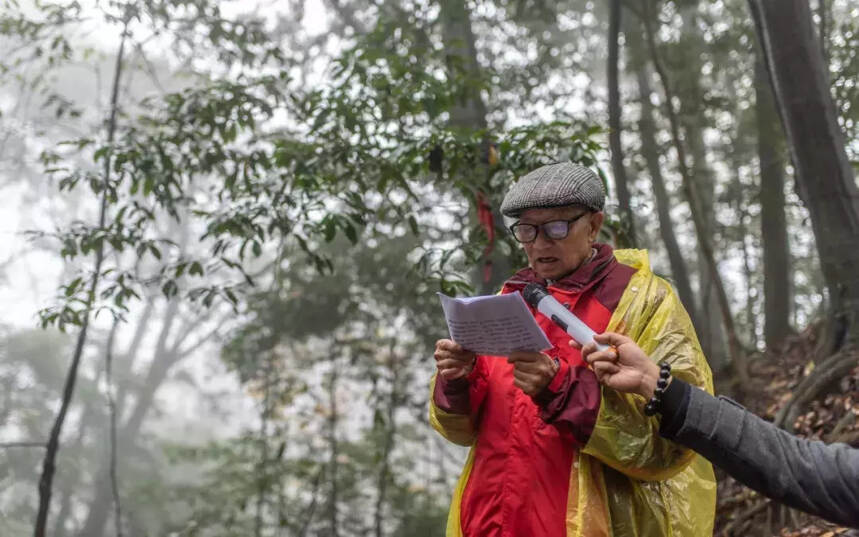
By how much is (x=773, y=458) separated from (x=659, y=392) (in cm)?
23

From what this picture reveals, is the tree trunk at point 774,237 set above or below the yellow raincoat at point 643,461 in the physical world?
above

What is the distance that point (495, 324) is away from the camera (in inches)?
61.1

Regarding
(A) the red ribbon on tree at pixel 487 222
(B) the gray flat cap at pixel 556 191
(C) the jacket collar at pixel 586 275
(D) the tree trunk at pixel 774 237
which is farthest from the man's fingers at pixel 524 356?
(D) the tree trunk at pixel 774 237

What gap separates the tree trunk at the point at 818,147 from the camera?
360cm

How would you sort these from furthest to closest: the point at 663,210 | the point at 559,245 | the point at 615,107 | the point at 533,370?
1. the point at 663,210
2. the point at 615,107
3. the point at 559,245
4. the point at 533,370

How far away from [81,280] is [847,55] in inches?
215

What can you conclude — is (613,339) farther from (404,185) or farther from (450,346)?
(404,185)

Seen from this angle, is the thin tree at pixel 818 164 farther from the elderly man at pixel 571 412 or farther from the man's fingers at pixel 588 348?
the man's fingers at pixel 588 348

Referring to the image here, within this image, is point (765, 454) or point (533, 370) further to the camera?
point (533, 370)

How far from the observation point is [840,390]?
362cm

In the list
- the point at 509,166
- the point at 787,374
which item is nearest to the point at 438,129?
the point at 509,166

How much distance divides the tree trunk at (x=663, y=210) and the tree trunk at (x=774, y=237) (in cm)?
64

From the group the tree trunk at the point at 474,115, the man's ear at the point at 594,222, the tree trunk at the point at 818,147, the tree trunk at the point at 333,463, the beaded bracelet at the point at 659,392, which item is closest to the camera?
the beaded bracelet at the point at 659,392

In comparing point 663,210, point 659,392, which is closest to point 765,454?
point 659,392
